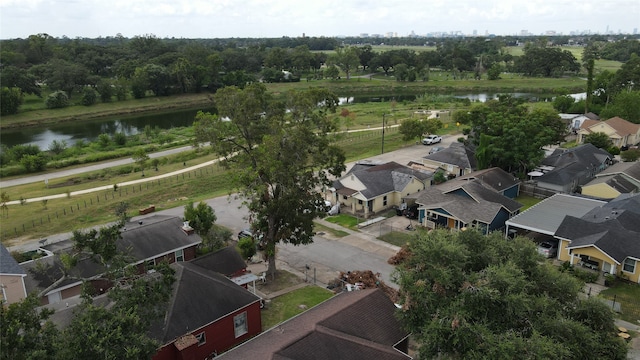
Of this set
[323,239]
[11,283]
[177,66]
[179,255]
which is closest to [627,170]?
[323,239]

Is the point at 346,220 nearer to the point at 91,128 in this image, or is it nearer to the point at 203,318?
the point at 203,318

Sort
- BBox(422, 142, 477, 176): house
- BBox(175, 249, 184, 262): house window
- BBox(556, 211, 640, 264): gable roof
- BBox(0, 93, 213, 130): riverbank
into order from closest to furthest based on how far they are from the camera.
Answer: BBox(556, 211, 640, 264): gable roof
BBox(175, 249, 184, 262): house window
BBox(422, 142, 477, 176): house
BBox(0, 93, 213, 130): riverbank

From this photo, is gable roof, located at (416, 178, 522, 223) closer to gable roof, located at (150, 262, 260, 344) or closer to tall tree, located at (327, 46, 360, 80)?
gable roof, located at (150, 262, 260, 344)

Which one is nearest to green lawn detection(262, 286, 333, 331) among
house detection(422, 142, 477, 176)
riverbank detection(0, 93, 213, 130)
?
house detection(422, 142, 477, 176)

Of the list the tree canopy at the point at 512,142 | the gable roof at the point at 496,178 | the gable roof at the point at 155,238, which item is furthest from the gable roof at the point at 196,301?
the tree canopy at the point at 512,142

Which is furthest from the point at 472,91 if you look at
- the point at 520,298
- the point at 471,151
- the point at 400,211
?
the point at 520,298

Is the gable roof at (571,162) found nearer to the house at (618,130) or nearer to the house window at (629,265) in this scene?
the house at (618,130)
